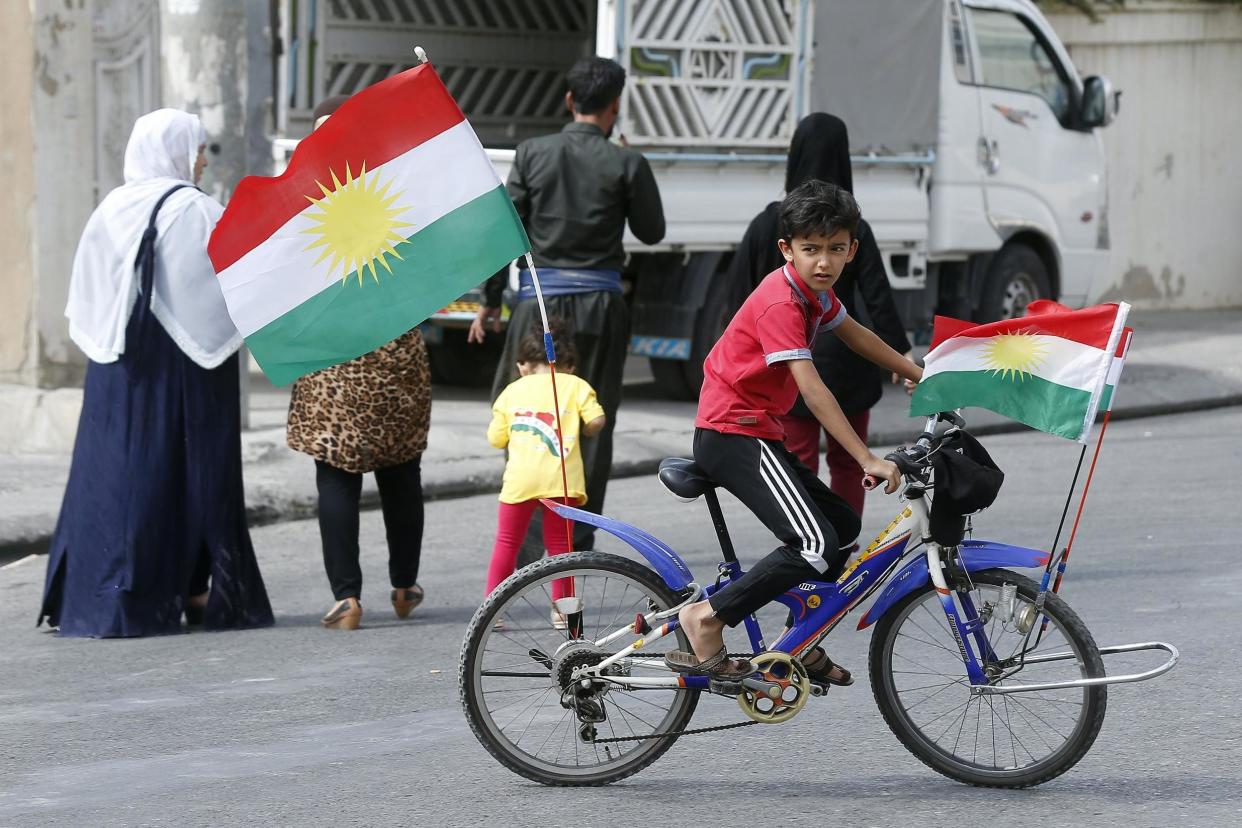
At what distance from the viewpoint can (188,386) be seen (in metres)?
6.88

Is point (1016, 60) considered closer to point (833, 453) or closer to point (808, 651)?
point (833, 453)

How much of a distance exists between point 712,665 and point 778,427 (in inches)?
24.7

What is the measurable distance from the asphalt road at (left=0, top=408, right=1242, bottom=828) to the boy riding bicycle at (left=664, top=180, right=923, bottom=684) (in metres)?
0.38

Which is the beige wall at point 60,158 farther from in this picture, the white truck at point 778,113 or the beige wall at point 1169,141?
the beige wall at point 1169,141

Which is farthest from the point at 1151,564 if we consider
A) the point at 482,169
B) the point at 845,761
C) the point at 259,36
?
the point at 259,36

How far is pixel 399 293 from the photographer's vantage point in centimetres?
526

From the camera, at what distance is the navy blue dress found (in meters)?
6.83

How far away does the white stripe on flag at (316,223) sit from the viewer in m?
5.28

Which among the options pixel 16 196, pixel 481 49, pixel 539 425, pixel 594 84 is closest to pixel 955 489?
pixel 539 425

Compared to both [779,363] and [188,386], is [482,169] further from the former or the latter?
[188,386]

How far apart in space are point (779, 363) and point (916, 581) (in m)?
0.65

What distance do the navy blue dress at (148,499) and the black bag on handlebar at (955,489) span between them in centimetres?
300

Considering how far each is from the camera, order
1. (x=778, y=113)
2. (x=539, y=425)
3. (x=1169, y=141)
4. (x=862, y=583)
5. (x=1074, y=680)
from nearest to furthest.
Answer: (x=1074, y=680) → (x=862, y=583) → (x=539, y=425) → (x=778, y=113) → (x=1169, y=141)

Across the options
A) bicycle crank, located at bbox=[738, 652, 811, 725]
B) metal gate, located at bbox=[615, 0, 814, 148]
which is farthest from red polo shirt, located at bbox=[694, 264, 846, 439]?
metal gate, located at bbox=[615, 0, 814, 148]
